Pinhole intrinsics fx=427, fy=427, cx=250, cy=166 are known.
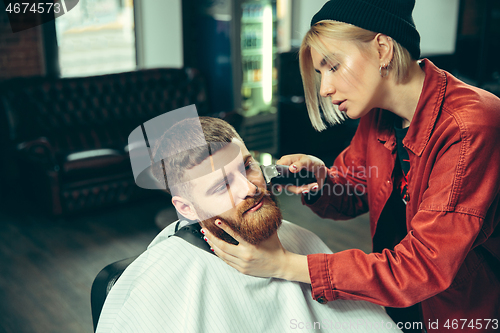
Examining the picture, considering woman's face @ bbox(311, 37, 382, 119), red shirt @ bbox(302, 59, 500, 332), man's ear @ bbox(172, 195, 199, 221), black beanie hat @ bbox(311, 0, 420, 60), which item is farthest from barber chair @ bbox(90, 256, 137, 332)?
black beanie hat @ bbox(311, 0, 420, 60)

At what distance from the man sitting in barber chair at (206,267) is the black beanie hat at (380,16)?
443mm

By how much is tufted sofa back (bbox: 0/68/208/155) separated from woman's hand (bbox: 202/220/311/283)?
3.17 metres

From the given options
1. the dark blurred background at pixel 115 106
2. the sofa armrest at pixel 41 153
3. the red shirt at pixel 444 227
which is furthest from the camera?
the sofa armrest at pixel 41 153

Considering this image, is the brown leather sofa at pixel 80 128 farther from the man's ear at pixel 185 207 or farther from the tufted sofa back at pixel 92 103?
the man's ear at pixel 185 207

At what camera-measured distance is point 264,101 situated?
231 inches

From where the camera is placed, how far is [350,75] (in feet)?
3.49

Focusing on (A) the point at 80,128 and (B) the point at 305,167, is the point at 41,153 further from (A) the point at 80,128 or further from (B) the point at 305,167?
(B) the point at 305,167

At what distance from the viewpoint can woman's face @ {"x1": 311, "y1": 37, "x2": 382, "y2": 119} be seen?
104 cm

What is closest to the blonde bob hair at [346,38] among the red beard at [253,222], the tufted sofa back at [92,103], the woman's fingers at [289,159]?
the woman's fingers at [289,159]

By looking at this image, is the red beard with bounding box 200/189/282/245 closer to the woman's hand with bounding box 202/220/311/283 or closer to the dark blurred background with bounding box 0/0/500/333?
the woman's hand with bounding box 202/220/311/283

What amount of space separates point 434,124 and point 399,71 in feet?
0.53

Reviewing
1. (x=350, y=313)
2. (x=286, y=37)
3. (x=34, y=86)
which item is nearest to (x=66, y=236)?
(x=34, y=86)

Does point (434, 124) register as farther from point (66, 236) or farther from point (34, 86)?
point (34, 86)

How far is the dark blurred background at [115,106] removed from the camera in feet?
8.84
